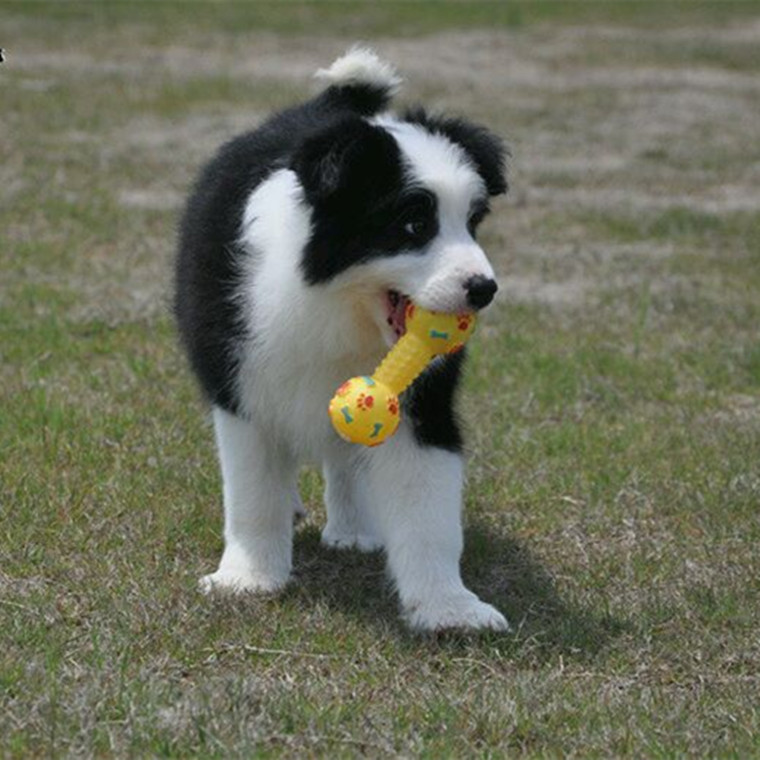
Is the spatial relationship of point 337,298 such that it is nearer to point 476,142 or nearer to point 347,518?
point 476,142

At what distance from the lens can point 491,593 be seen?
4.73 m

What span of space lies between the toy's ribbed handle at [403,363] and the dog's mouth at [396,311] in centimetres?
3

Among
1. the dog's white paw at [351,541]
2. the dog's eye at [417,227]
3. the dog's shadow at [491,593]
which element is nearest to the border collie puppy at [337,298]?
the dog's eye at [417,227]

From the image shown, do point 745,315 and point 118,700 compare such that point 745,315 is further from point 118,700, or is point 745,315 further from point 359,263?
point 118,700

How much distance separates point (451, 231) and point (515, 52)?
13663mm

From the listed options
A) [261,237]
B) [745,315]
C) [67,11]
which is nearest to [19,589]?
[261,237]

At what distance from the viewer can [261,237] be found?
429 cm

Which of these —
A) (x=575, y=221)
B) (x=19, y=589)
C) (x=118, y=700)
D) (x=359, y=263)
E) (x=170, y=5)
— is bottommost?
(x=170, y=5)

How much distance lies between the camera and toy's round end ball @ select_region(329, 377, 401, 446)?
403cm

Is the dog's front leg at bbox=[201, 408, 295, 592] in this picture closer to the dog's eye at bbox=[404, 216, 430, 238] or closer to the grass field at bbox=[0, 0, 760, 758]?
the grass field at bbox=[0, 0, 760, 758]

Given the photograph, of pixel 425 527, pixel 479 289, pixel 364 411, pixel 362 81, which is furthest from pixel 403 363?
pixel 362 81

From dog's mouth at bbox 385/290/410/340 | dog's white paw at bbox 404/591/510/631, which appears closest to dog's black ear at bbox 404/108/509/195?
dog's mouth at bbox 385/290/410/340

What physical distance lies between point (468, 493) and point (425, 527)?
1.23m

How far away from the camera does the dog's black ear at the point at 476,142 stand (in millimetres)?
4188
